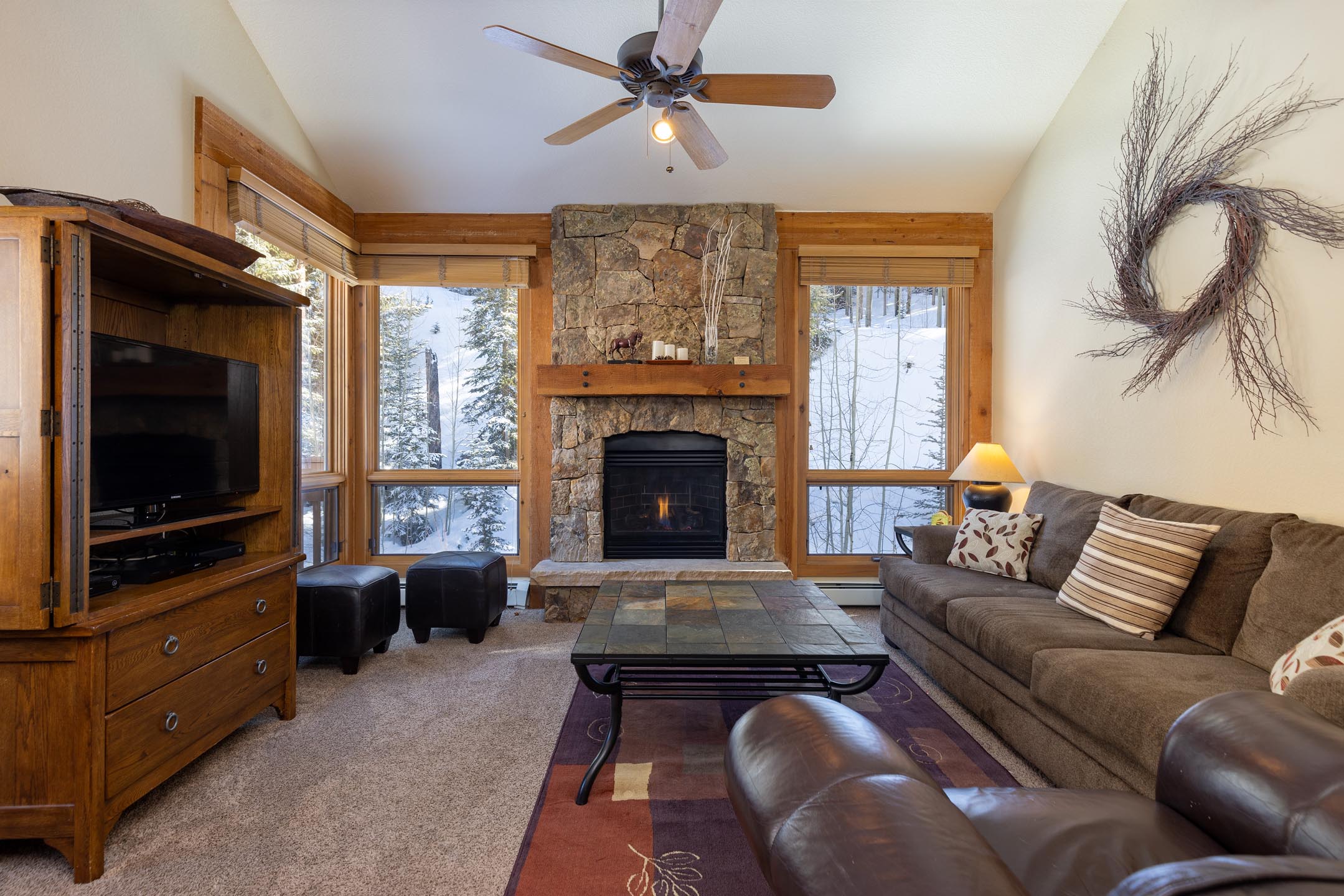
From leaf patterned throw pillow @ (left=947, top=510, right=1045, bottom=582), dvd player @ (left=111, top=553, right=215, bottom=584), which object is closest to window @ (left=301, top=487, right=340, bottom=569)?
dvd player @ (left=111, top=553, right=215, bottom=584)

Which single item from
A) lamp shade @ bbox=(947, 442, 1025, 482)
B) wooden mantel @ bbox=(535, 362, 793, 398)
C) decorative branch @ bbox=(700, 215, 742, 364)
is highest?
decorative branch @ bbox=(700, 215, 742, 364)

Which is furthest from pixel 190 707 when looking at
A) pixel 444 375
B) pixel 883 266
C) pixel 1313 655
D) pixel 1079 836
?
pixel 883 266

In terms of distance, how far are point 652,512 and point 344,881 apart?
2.96 metres

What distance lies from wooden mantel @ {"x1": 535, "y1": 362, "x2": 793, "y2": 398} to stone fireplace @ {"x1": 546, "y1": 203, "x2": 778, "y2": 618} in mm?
159

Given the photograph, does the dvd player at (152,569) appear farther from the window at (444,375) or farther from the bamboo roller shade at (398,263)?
the window at (444,375)

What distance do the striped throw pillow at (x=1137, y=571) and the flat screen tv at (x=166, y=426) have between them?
3.22 m

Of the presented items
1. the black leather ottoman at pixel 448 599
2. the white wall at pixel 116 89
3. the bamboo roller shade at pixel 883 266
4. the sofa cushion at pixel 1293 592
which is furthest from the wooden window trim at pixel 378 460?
the sofa cushion at pixel 1293 592

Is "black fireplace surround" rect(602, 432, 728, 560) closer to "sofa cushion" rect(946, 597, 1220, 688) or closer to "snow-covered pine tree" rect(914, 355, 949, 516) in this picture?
"snow-covered pine tree" rect(914, 355, 949, 516)

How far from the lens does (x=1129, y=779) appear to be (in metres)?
1.78

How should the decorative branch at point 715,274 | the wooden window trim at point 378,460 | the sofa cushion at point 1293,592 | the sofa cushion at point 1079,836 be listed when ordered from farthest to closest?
the wooden window trim at point 378,460
the decorative branch at point 715,274
the sofa cushion at point 1293,592
the sofa cushion at point 1079,836

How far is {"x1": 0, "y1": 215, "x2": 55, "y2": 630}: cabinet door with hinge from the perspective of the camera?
5.32 ft

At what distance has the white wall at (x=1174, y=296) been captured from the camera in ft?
7.40

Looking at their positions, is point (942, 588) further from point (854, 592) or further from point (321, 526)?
point (321, 526)

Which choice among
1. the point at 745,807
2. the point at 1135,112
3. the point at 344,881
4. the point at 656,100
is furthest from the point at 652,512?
the point at 745,807
